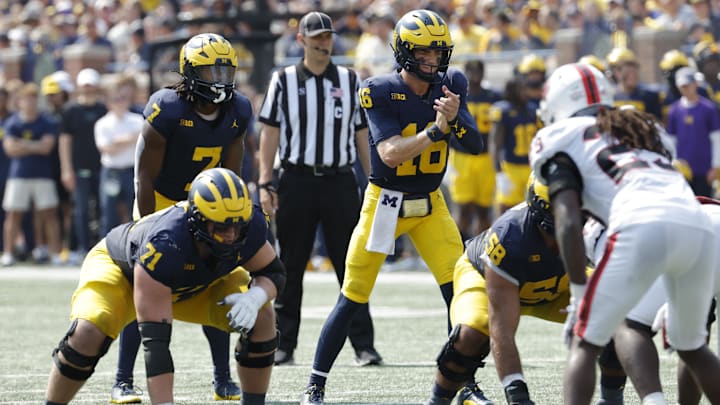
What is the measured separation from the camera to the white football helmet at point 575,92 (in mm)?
5121

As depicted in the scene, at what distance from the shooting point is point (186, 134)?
6.56 m

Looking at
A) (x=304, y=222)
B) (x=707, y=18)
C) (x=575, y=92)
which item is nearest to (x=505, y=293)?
(x=575, y=92)

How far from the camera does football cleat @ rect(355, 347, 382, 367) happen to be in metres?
7.86

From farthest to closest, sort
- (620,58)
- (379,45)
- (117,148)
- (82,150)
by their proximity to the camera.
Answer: (379,45)
(82,150)
(117,148)
(620,58)

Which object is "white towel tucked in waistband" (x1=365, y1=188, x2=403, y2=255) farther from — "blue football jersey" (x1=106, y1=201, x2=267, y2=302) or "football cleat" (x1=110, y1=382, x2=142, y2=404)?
"football cleat" (x1=110, y1=382, x2=142, y2=404)

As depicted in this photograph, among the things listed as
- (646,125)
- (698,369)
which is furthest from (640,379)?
(646,125)

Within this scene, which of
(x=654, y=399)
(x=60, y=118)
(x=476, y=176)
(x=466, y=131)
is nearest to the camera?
(x=654, y=399)

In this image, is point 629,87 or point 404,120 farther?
point 629,87

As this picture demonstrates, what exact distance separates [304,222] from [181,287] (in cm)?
255

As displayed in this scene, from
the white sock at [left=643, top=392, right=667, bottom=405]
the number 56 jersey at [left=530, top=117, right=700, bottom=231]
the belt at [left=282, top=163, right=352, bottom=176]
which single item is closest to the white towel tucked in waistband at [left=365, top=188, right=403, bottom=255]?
the belt at [left=282, top=163, right=352, bottom=176]

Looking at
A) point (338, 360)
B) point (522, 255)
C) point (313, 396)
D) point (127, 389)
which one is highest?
point (522, 255)

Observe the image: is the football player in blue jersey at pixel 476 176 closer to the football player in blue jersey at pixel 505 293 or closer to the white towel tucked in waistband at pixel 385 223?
the white towel tucked in waistband at pixel 385 223

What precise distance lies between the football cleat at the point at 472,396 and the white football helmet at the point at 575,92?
1.65 meters

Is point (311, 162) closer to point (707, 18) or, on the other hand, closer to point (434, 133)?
point (434, 133)
